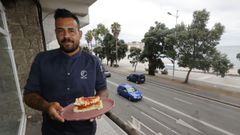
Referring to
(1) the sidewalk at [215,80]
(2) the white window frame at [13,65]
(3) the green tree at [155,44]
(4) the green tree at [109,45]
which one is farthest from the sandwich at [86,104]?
(4) the green tree at [109,45]

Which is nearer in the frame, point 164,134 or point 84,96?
point 84,96

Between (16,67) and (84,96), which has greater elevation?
(16,67)

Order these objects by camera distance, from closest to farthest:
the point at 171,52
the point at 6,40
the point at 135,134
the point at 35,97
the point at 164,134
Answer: the point at 35,97, the point at 135,134, the point at 6,40, the point at 164,134, the point at 171,52

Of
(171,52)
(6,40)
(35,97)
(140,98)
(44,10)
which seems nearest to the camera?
(35,97)

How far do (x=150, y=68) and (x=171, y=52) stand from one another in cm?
550

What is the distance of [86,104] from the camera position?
5.29 feet

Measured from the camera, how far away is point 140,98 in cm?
1406

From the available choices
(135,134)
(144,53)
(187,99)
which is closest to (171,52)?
(144,53)

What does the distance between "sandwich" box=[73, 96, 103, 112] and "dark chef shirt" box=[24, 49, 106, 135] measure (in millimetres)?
104

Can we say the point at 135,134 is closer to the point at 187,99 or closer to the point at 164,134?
the point at 164,134

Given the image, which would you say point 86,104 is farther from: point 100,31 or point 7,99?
point 100,31

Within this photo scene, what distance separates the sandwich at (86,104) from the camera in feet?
5.26

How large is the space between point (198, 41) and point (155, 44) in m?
6.16

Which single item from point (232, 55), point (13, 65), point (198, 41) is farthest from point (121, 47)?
point (232, 55)
